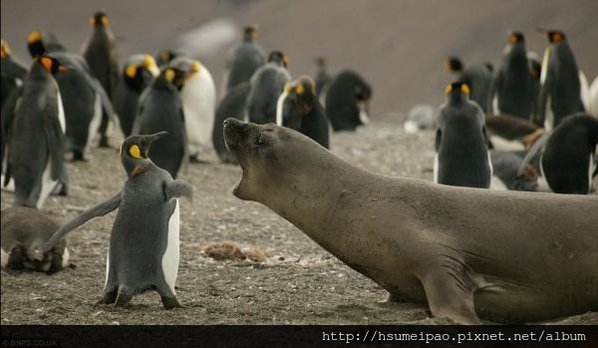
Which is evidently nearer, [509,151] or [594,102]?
[509,151]

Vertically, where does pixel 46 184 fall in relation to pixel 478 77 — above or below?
below

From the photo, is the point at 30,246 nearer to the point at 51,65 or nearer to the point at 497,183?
the point at 51,65

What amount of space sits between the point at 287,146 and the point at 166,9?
2008 cm

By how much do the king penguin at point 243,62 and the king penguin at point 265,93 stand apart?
407cm

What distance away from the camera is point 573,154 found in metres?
7.83

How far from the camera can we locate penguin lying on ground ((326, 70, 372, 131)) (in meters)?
15.9

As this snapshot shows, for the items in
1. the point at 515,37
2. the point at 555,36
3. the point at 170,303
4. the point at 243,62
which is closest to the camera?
the point at 170,303

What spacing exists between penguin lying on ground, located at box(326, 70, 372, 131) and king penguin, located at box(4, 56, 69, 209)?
26.8 feet

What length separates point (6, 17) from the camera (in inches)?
746

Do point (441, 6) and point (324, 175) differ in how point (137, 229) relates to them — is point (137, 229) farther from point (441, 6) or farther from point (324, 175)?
point (441, 6)

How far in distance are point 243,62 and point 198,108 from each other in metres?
4.12

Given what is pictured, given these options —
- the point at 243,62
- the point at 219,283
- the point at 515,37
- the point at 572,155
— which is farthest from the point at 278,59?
the point at 219,283

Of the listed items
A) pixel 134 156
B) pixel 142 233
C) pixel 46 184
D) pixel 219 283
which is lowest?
pixel 219 283

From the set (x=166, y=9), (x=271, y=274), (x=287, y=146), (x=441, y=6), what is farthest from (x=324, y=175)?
(x=166, y=9)
